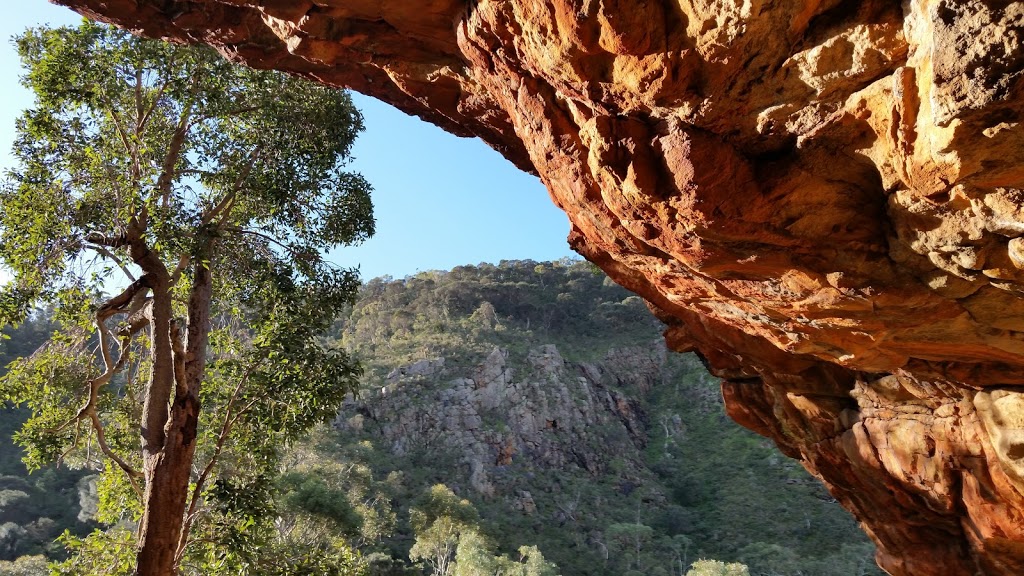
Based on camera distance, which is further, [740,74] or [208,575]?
[208,575]

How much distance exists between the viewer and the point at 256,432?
828 cm

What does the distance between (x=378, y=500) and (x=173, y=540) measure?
2734 centimetres

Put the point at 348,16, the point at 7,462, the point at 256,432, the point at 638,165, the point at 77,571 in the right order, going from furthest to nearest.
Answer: the point at 7,462 < the point at 256,432 < the point at 77,571 < the point at 348,16 < the point at 638,165

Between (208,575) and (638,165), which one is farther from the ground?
(638,165)

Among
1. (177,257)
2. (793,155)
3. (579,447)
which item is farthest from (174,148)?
(579,447)

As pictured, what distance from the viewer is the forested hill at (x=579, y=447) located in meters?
33.3

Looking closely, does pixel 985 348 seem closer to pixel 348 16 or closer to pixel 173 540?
pixel 348 16

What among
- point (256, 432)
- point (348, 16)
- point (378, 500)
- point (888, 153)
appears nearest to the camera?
point (888, 153)

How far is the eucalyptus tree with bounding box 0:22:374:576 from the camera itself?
23.7ft

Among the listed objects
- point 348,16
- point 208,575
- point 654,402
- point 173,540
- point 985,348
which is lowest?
point 208,575

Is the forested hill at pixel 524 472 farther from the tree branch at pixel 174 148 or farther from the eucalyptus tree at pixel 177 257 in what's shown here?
the tree branch at pixel 174 148

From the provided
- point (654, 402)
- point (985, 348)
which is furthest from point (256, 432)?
point (654, 402)

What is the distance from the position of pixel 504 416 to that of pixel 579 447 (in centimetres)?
618

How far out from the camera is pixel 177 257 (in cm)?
814
